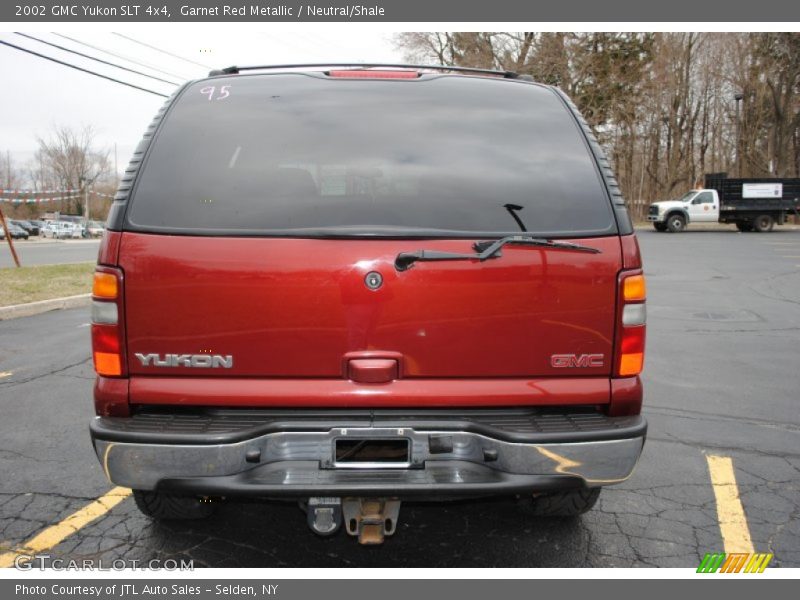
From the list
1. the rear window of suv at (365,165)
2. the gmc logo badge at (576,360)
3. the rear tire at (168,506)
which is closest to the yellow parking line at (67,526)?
the rear tire at (168,506)

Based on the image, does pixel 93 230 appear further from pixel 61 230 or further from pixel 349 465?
pixel 349 465

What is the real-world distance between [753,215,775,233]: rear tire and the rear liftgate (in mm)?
32547

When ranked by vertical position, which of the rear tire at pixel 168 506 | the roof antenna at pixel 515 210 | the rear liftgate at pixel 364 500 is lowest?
the rear tire at pixel 168 506

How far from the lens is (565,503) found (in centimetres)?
299

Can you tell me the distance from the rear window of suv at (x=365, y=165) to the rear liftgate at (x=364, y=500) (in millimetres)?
732

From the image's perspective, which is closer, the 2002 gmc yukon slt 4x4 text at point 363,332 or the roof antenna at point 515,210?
the 2002 gmc yukon slt 4x4 text at point 363,332

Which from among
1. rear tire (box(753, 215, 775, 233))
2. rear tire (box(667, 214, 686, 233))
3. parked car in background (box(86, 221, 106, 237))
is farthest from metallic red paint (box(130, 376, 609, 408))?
parked car in background (box(86, 221, 106, 237))

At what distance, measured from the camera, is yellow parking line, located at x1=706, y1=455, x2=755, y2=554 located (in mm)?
2957

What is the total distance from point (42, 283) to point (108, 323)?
1065cm

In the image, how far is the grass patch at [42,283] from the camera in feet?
32.6

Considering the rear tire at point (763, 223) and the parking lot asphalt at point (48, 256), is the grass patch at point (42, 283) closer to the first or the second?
the parking lot asphalt at point (48, 256)

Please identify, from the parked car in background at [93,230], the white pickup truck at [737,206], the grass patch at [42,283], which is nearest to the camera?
the grass patch at [42,283]

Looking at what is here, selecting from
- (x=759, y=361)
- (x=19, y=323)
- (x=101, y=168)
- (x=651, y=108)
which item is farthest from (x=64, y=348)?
(x=101, y=168)

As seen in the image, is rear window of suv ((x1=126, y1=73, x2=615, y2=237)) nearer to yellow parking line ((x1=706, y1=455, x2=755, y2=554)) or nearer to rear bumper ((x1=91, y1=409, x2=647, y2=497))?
rear bumper ((x1=91, y1=409, x2=647, y2=497))
